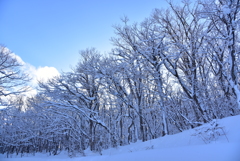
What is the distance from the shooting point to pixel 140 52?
8555mm

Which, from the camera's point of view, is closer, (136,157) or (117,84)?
(136,157)

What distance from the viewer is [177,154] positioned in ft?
8.14

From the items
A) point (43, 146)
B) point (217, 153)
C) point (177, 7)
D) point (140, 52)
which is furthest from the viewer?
point (43, 146)

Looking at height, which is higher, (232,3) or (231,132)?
(232,3)

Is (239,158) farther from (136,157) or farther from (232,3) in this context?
(232,3)

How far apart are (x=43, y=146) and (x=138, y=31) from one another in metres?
30.3

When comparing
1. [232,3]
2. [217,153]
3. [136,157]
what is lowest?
[136,157]

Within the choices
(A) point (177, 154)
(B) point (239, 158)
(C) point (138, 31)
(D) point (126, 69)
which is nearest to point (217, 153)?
(B) point (239, 158)

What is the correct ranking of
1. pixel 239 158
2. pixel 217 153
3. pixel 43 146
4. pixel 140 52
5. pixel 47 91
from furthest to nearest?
1. pixel 43 146
2. pixel 47 91
3. pixel 140 52
4. pixel 217 153
5. pixel 239 158

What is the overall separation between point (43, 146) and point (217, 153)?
33268 mm

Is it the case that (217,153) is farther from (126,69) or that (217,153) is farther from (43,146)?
(43,146)

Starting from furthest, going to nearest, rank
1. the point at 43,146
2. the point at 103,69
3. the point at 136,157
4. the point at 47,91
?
the point at 43,146 < the point at 47,91 < the point at 103,69 < the point at 136,157

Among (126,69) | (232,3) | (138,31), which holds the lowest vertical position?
(126,69)

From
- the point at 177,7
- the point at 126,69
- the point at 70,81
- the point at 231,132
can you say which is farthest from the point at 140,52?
the point at 70,81
